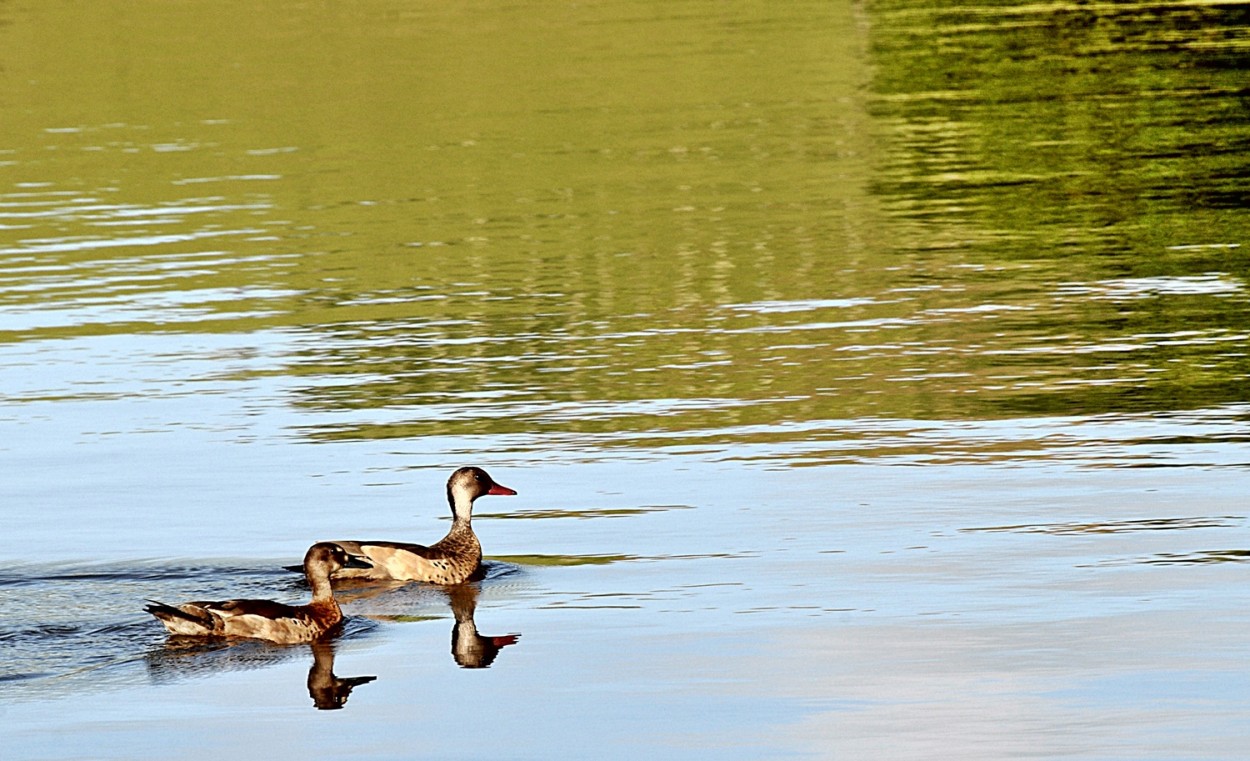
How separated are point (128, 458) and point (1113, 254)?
15919mm

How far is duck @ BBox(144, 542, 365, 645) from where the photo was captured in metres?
15.2

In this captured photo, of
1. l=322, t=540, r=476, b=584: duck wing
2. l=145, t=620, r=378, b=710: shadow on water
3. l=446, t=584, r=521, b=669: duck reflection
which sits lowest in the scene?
l=446, t=584, r=521, b=669: duck reflection

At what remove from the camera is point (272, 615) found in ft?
50.4

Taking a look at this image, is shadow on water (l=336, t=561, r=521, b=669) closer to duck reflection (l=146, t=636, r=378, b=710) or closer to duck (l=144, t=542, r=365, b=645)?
duck (l=144, t=542, r=365, b=645)

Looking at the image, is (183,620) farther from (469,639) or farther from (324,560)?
(469,639)

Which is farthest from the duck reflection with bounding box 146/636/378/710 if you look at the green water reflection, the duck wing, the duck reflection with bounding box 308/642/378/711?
the green water reflection

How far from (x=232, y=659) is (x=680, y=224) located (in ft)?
83.3

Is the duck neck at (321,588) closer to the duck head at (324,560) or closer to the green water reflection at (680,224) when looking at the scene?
the duck head at (324,560)

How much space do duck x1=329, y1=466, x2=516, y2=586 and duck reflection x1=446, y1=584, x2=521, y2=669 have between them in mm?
215

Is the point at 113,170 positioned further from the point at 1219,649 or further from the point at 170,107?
the point at 1219,649

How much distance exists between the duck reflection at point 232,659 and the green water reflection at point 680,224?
21.9 feet

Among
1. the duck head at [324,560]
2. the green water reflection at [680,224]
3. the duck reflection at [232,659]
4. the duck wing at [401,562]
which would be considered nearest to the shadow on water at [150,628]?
the duck reflection at [232,659]

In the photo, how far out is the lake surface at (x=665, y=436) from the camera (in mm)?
14031

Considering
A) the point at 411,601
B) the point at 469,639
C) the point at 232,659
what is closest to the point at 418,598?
the point at 411,601
